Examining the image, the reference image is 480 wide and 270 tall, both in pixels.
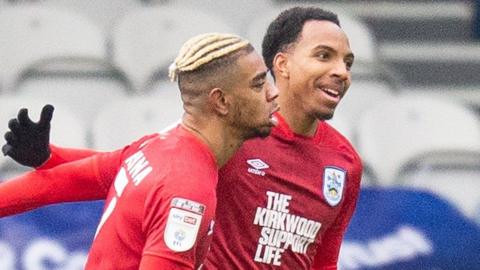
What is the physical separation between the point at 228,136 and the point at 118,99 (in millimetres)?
3507

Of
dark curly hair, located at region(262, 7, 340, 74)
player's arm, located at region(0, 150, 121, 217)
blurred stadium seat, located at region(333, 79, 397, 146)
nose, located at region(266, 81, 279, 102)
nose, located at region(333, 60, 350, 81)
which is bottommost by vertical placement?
player's arm, located at region(0, 150, 121, 217)

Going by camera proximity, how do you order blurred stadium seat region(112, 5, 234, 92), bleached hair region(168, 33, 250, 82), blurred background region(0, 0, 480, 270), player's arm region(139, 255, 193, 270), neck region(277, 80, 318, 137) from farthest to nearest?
blurred stadium seat region(112, 5, 234, 92)
blurred background region(0, 0, 480, 270)
neck region(277, 80, 318, 137)
bleached hair region(168, 33, 250, 82)
player's arm region(139, 255, 193, 270)

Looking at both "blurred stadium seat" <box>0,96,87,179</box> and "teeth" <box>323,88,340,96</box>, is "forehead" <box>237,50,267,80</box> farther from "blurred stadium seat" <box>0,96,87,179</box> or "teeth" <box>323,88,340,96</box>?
"blurred stadium seat" <box>0,96,87,179</box>

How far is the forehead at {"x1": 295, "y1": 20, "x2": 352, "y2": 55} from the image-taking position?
14.5 ft

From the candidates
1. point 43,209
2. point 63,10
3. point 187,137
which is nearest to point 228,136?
point 187,137

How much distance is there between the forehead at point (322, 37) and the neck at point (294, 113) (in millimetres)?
151

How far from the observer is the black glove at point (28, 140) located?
408 cm

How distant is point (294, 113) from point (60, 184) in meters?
0.77

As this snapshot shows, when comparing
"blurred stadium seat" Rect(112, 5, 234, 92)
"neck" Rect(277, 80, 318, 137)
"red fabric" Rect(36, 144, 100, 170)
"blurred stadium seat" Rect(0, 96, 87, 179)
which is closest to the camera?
"red fabric" Rect(36, 144, 100, 170)

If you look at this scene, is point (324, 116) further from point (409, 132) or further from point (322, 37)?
point (409, 132)

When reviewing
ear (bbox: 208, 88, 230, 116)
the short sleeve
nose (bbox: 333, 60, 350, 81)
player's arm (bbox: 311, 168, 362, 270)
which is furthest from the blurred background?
the short sleeve

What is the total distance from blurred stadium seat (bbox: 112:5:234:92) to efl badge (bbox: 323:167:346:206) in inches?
125

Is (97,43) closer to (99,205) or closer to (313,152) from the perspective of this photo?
(99,205)

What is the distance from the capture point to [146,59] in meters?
7.68
